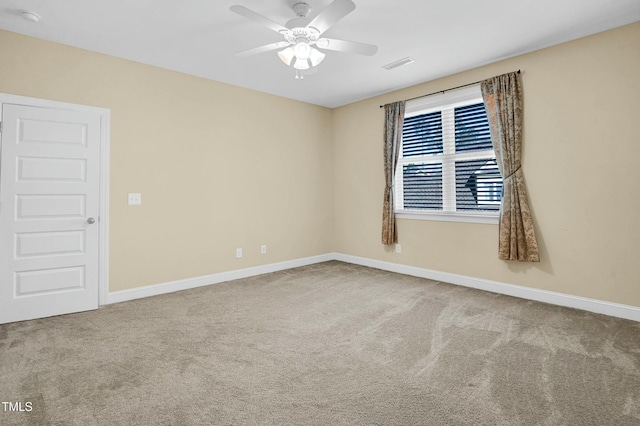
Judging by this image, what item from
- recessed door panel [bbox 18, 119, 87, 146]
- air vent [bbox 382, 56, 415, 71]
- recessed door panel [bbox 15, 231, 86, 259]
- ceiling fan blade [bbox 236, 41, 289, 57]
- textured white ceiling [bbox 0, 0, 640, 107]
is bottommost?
recessed door panel [bbox 15, 231, 86, 259]

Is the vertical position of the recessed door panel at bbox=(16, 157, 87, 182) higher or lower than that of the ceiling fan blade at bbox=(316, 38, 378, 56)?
lower

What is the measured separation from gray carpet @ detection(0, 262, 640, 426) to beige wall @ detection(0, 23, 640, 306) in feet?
2.15

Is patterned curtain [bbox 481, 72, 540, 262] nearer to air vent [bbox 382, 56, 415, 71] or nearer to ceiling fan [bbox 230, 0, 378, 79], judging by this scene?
air vent [bbox 382, 56, 415, 71]

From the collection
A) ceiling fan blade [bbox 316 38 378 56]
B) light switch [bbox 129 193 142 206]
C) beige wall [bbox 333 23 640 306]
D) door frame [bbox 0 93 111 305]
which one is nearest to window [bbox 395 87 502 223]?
beige wall [bbox 333 23 640 306]

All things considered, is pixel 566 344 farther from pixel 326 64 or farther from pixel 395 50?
pixel 326 64

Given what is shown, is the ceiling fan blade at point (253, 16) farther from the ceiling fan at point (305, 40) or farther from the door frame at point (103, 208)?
the door frame at point (103, 208)

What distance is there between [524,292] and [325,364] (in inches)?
108

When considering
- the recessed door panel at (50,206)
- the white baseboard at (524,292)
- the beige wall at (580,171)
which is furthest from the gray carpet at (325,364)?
the recessed door panel at (50,206)

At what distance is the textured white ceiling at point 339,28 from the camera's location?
9.17 feet

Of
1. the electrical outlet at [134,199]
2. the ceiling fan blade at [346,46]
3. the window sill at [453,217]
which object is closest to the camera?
the ceiling fan blade at [346,46]

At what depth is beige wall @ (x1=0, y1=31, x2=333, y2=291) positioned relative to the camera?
3.56 m

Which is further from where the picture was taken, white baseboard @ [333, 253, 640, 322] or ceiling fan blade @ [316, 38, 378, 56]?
white baseboard @ [333, 253, 640, 322]

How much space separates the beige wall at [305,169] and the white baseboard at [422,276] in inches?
3.1

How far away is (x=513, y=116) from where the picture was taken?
379 cm
